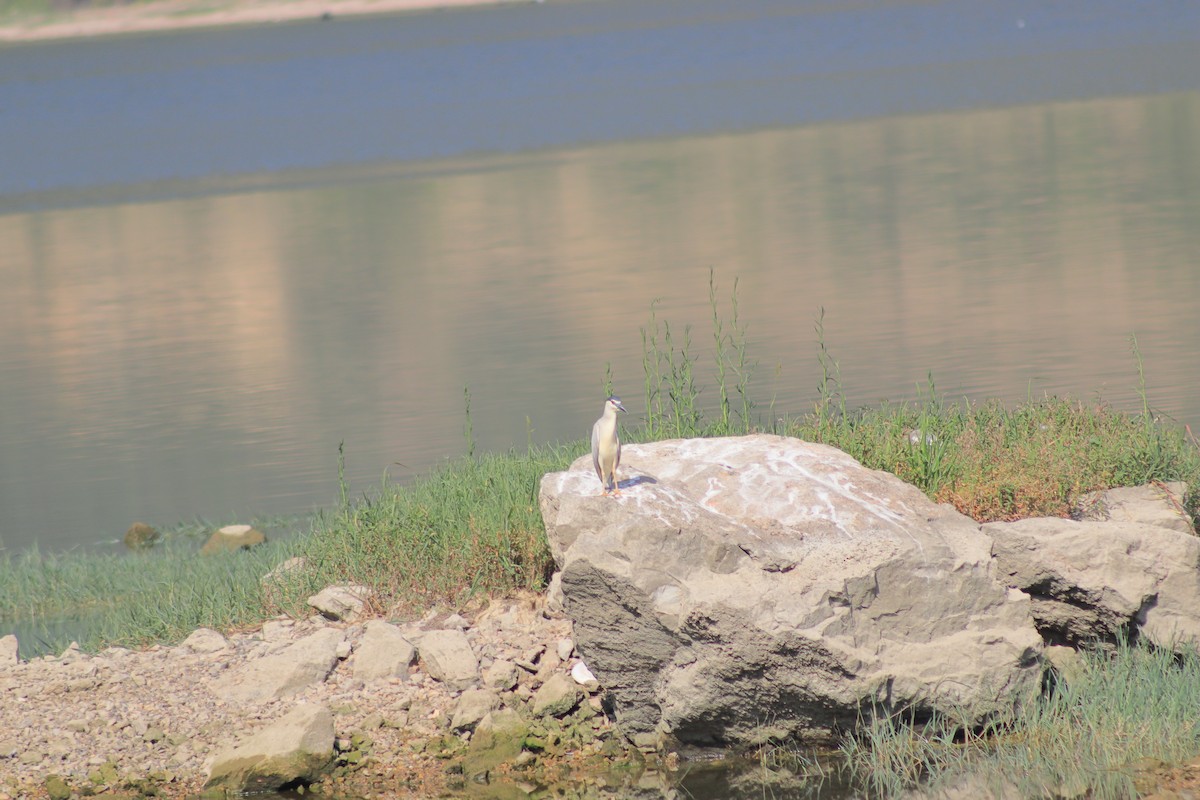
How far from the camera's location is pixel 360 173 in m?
30.1

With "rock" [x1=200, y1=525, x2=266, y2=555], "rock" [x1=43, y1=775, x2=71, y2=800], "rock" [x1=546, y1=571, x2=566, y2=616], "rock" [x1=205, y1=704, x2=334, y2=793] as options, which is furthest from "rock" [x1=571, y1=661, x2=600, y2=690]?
"rock" [x1=200, y1=525, x2=266, y2=555]

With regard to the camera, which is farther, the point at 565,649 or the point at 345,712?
the point at 565,649

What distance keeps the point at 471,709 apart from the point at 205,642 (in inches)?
61.0

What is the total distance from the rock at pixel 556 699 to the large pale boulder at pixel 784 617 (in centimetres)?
27

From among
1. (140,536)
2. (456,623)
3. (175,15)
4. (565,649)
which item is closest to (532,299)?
(140,536)

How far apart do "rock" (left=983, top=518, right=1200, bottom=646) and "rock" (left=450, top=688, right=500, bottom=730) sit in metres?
2.34

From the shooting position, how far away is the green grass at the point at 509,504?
7.77 m

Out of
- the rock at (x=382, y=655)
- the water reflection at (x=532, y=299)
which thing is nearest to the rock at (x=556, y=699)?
the rock at (x=382, y=655)

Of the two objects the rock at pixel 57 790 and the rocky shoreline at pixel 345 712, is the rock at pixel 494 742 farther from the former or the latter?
the rock at pixel 57 790

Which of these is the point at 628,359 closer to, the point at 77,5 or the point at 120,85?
the point at 120,85

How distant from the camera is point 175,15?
11188 centimetres

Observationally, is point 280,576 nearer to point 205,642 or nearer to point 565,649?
point 205,642

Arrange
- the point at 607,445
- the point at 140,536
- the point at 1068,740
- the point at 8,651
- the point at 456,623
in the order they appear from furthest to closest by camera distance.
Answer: the point at 140,536 → the point at 8,651 → the point at 456,623 → the point at 607,445 → the point at 1068,740

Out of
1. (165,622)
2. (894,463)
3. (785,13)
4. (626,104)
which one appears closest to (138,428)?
(165,622)
